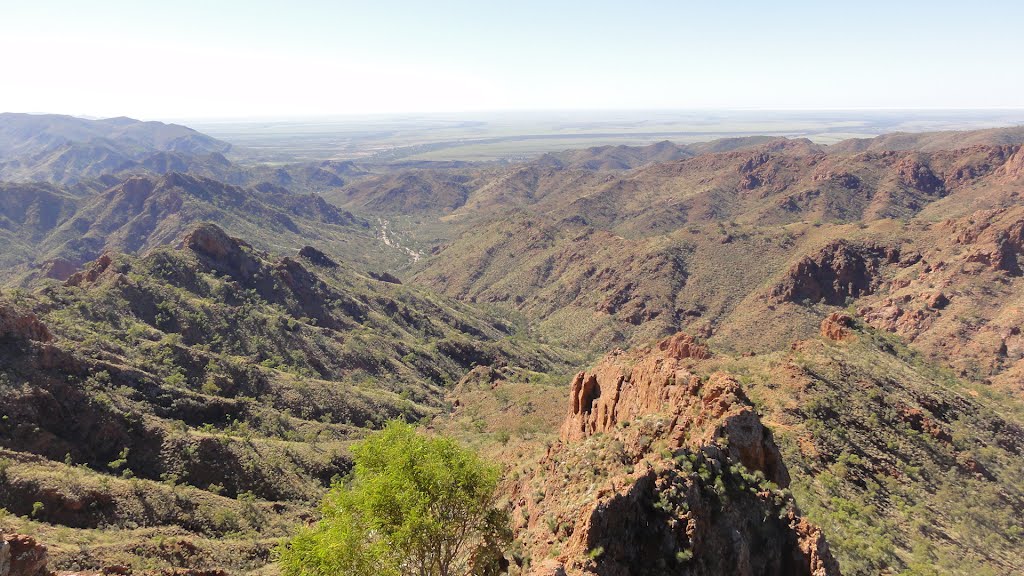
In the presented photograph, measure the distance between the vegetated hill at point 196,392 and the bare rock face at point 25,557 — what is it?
2.59 metres

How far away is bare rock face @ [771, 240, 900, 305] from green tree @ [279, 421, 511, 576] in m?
98.7

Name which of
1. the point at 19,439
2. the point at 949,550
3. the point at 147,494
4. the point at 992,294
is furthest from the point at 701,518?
the point at 992,294

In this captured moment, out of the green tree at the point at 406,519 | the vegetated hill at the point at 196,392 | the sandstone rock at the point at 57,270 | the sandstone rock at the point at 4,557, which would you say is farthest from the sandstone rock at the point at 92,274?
the green tree at the point at 406,519

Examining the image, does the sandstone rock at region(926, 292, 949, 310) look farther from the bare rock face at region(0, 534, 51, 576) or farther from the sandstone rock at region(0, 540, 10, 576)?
→ the sandstone rock at region(0, 540, 10, 576)

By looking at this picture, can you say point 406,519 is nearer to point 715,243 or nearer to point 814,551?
point 814,551

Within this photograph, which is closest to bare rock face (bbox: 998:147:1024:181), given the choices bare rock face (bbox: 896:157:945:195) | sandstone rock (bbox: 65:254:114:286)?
bare rock face (bbox: 896:157:945:195)

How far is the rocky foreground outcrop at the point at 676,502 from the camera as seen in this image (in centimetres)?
2139

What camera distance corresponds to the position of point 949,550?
107ft

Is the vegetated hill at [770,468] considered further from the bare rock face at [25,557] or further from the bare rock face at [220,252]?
the bare rock face at [220,252]

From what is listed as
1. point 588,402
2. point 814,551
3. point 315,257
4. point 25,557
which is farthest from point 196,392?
point 315,257

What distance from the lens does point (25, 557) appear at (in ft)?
75.3

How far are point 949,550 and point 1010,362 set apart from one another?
5871cm

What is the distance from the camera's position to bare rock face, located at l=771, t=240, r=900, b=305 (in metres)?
104

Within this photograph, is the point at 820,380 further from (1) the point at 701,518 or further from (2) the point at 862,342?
(1) the point at 701,518
